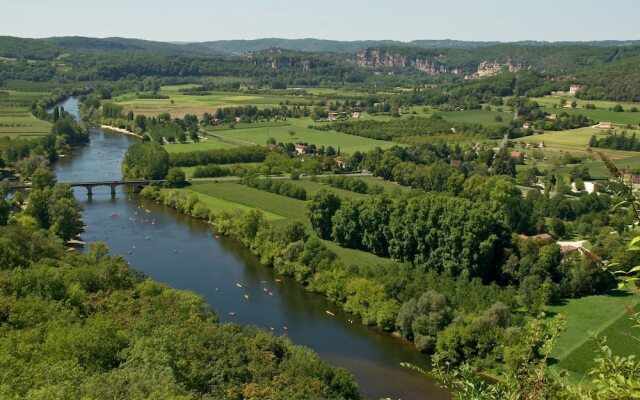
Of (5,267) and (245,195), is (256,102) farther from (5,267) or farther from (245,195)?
(5,267)

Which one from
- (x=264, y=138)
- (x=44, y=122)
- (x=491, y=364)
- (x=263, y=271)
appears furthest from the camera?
(x=44, y=122)

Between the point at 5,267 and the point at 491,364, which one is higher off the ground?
the point at 5,267

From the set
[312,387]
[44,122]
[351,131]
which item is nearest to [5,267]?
[312,387]

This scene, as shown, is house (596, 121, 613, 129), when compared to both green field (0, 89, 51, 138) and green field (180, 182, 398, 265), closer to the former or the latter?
green field (180, 182, 398, 265)

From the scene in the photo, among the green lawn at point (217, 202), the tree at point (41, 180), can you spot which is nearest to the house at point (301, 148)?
the green lawn at point (217, 202)

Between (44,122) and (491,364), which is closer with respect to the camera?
(491,364)

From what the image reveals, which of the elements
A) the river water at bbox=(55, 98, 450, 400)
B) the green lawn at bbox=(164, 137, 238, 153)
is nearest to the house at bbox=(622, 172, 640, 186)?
the river water at bbox=(55, 98, 450, 400)

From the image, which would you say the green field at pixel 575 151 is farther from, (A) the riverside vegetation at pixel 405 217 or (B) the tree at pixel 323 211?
(B) the tree at pixel 323 211
